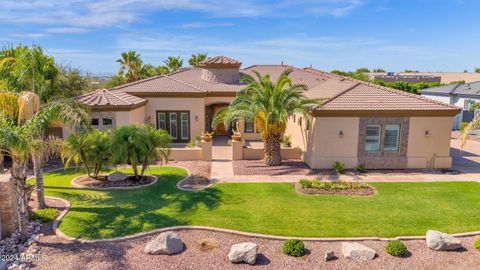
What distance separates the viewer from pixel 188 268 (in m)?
10.5

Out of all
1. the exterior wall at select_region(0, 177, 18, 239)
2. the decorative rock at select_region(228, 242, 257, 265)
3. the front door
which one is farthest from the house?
the exterior wall at select_region(0, 177, 18, 239)

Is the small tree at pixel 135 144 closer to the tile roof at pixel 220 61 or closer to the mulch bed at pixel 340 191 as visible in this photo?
the mulch bed at pixel 340 191

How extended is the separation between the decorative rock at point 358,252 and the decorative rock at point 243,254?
2928mm

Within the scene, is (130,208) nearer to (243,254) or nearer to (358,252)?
(243,254)

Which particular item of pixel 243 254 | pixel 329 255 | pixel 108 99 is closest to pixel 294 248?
pixel 329 255

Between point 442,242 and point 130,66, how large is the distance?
37853 millimetres

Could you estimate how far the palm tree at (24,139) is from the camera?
11500 millimetres

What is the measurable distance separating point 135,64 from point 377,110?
99.2 feet

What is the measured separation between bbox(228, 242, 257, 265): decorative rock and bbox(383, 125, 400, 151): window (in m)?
13.4

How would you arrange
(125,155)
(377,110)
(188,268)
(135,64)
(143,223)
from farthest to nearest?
(135,64) < (377,110) < (125,155) < (143,223) < (188,268)

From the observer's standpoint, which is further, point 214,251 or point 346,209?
point 346,209

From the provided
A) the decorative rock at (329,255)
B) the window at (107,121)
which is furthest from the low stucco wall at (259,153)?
the decorative rock at (329,255)

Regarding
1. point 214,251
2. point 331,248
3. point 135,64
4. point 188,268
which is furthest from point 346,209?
point 135,64

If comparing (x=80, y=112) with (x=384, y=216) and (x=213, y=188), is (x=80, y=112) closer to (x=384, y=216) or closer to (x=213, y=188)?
(x=213, y=188)
